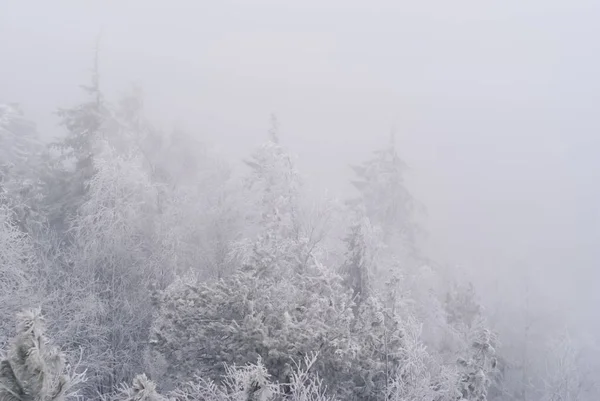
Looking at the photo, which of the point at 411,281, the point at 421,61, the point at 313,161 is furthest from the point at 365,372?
the point at 421,61

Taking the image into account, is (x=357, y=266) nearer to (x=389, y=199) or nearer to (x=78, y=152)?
(x=389, y=199)

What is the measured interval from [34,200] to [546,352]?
103 ft

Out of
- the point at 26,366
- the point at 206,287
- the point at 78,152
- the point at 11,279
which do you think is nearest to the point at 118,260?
the point at 11,279

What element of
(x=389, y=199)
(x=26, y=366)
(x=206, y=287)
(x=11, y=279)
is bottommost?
(x=389, y=199)

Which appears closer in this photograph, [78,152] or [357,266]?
[357,266]

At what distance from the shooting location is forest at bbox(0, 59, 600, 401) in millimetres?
12398

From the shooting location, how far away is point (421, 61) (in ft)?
433

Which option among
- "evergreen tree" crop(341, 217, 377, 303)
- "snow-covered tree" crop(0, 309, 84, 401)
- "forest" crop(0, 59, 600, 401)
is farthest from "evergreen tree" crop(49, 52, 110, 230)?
"snow-covered tree" crop(0, 309, 84, 401)

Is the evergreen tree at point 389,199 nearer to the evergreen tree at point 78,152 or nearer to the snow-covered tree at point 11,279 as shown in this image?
the evergreen tree at point 78,152

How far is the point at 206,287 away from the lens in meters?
13.5

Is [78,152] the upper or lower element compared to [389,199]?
upper

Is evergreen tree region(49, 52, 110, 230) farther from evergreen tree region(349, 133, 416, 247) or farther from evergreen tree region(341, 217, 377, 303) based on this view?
evergreen tree region(349, 133, 416, 247)

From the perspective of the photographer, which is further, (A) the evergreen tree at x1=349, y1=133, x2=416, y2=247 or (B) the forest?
(A) the evergreen tree at x1=349, y1=133, x2=416, y2=247

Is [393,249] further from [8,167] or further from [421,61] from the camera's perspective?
[421,61]
